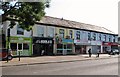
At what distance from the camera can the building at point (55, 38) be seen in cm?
4044

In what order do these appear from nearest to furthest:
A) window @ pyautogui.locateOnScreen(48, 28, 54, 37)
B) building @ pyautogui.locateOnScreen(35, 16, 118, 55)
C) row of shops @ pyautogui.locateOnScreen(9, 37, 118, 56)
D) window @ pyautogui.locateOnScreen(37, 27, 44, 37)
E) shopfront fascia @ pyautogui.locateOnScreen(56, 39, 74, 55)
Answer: row of shops @ pyautogui.locateOnScreen(9, 37, 118, 56) → window @ pyautogui.locateOnScreen(37, 27, 44, 37) → window @ pyautogui.locateOnScreen(48, 28, 54, 37) → building @ pyautogui.locateOnScreen(35, 16, 118, 55) → shopfront fascia @ pyautogui.locateOnScreen(56, 39, 74, 55)

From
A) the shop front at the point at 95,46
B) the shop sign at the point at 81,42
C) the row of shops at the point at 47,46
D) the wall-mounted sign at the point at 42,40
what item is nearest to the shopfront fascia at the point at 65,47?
the row of shops at the point at 47,46

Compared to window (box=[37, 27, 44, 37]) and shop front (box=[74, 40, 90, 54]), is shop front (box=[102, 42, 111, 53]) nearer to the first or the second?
shop front (box=[74, 40, 90, 54])

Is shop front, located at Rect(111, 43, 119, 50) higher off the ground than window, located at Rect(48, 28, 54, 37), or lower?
lower

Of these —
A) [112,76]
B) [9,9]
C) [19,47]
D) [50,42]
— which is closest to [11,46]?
[19,47]

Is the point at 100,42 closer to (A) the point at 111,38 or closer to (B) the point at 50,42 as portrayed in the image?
(A) the point at 111,38

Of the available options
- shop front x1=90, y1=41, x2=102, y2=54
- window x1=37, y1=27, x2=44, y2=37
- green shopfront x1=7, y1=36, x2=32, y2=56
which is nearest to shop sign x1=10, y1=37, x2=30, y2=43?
green shopfront x1=7, y1=36, x2=32, y2=56

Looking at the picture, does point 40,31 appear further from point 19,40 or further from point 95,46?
point 95,46

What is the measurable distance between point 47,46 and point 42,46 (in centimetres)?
121

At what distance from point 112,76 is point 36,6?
14.6 m

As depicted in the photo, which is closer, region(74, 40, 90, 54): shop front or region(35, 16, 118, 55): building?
region(35, 16, 118, 55): building

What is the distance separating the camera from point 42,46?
4484 cm

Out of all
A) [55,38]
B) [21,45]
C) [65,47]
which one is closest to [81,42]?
[65,47]

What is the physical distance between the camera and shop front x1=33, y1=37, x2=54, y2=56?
4319cm
